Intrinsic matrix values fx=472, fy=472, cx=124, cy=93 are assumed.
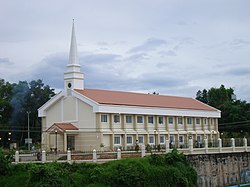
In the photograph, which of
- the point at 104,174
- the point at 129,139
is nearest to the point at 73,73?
the point at 129,139

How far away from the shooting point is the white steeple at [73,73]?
52719mm

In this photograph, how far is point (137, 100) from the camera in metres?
55.9

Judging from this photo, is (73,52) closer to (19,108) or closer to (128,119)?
(128,119)

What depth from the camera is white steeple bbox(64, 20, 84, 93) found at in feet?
173

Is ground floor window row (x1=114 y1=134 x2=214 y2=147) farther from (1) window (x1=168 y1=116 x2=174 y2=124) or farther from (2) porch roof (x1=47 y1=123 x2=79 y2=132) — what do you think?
(2) porch roof (x1=47 y1=123 x2=79 y2=132)

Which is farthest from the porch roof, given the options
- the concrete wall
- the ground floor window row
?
the concrete wall

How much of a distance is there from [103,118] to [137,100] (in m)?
7.21

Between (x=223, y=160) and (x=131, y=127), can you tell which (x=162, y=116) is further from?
(x=223, y=160)

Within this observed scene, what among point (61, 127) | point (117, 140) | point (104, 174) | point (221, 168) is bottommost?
point (221, 168)

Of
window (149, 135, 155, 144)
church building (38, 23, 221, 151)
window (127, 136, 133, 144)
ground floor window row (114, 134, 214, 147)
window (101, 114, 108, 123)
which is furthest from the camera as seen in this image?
window (149, 135, 155, 144)

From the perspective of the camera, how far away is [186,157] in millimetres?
38156

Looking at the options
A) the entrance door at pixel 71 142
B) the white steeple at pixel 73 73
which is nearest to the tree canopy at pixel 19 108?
the white steeple at pixel 73 73

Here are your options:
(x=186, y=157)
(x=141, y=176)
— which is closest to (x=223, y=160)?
(x=186, y=157)

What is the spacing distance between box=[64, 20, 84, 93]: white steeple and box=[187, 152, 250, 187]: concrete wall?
60.9ft
